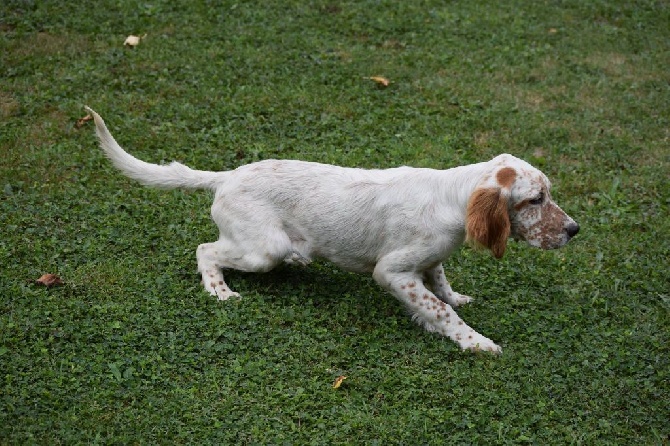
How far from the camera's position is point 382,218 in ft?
19.3

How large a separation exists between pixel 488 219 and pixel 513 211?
0.25 m

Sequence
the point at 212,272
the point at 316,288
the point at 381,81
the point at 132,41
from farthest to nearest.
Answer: the point at 132,41, the point at 381,81, the point at 316,288, the point at 212,272

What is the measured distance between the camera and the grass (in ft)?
16.9

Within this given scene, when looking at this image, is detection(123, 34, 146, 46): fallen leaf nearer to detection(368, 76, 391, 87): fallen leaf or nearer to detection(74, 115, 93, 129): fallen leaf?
detection(74, 115, 93, 129): fallen leaf

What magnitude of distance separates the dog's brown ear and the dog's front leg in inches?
21.6

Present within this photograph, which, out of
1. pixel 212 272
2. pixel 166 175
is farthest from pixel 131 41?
pixel 212 272

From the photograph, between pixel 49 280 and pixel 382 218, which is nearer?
pixel 382 218

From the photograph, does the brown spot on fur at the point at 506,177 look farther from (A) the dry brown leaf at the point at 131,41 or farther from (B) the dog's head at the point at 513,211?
(A) the dry brown leaf at the point at 131,41

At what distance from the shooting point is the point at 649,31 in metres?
11.0

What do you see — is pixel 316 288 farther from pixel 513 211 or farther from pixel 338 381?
pixel 513 211

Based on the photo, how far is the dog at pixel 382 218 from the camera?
18.3 ft

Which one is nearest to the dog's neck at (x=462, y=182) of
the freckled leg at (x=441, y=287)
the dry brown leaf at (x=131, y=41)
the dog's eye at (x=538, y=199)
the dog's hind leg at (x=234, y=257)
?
the dog's eye at (x=538, y=199)

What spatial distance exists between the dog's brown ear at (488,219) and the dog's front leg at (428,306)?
55cm

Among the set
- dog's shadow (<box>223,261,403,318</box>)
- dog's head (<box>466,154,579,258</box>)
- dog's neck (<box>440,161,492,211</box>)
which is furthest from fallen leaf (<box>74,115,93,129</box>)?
dog's head (<box>466,154,579,258</box>)
